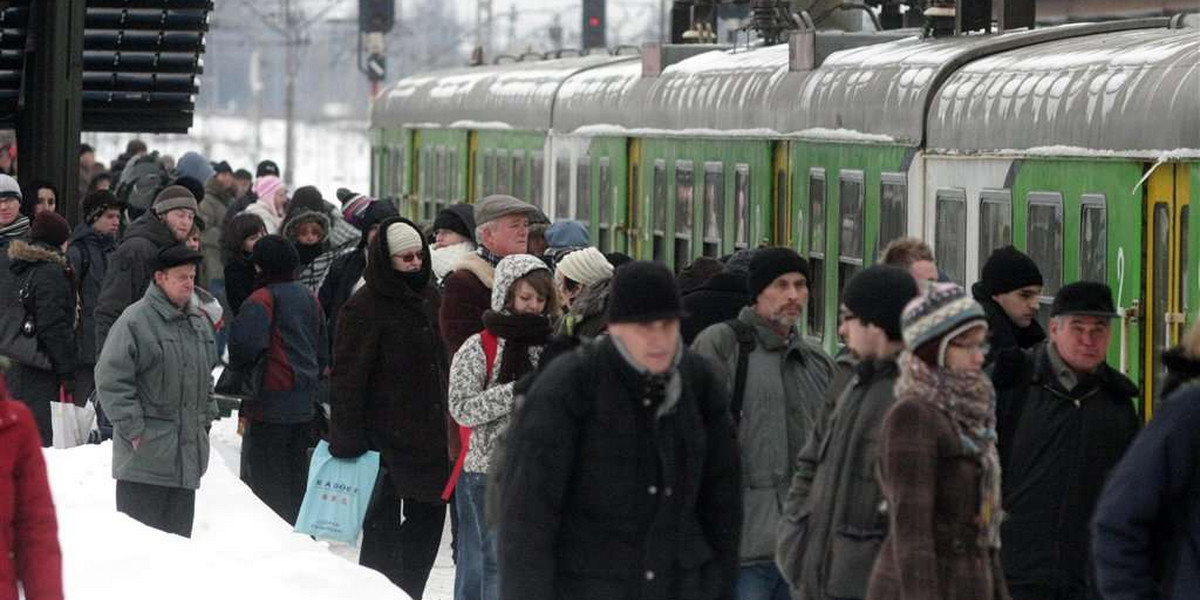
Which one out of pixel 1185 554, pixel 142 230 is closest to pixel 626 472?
pixel 1185 554

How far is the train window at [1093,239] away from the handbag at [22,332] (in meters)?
Answer: 5.53

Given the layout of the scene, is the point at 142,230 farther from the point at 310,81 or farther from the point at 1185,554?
the point at 310,81

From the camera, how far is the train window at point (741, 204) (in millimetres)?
17047

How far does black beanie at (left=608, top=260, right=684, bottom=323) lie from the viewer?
6652mm

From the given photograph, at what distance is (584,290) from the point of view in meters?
9.94

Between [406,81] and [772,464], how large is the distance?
2370cm

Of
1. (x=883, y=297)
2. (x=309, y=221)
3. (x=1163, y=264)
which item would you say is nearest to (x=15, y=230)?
(x=309, y=221)

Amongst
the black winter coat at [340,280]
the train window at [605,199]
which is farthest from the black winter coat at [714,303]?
the train window at [605,199]

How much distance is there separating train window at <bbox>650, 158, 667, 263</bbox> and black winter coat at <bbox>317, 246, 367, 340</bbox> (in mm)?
4964

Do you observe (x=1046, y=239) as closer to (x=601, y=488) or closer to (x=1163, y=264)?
(x=1163, y=264)

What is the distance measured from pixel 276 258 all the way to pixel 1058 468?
17.5 ft

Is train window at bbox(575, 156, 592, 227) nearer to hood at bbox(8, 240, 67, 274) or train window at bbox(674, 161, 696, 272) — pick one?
train window at bbox(674, 161, 696, 272)

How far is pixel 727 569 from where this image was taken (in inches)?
271

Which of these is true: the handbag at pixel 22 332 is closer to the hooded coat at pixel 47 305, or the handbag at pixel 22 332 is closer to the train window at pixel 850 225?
the hooded coat at pixel 47 305
